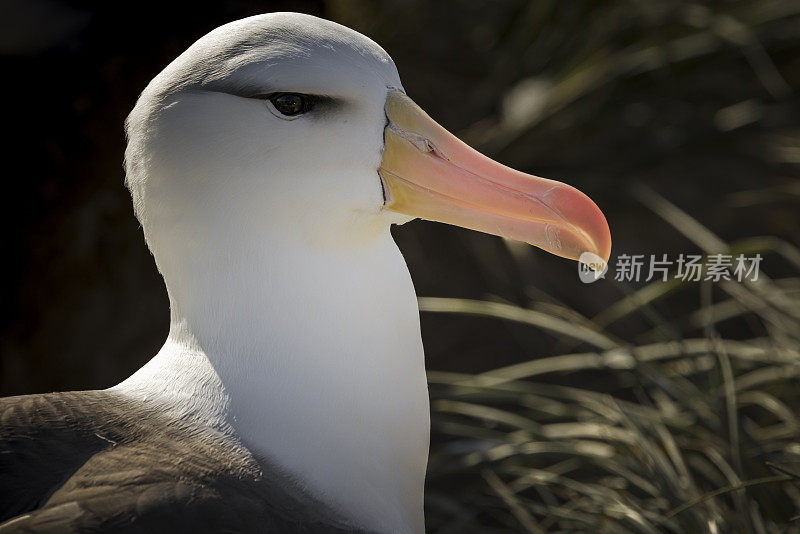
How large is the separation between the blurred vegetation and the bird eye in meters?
1.37

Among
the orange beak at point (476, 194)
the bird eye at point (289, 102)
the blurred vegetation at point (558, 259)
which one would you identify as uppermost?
the bird eye at point (289, 102)

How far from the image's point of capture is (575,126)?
15.8ft

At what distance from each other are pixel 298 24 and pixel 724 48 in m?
3.35

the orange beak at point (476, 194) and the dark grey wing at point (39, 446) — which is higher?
the orange beak at point (476, 194)

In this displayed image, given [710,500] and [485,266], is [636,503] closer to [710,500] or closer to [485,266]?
[710,500]

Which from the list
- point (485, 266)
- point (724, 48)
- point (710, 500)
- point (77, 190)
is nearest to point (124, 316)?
point (77, 190)

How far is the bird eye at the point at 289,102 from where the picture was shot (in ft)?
6.54

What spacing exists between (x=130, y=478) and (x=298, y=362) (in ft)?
1.45

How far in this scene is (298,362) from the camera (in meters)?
2.09

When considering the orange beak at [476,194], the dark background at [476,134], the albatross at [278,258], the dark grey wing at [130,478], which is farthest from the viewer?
the dark background at [476,134]

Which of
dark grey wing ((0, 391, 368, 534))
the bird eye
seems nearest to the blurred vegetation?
dark grey wing ((0, 391, 368, 534))

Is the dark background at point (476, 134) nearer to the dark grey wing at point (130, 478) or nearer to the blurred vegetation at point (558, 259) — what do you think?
the blurred vegetation at point (558, 259)

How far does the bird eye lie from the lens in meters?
1.99

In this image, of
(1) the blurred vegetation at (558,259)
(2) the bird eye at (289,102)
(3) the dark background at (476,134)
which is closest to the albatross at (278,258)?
(2) the bird eye at (289,102)
